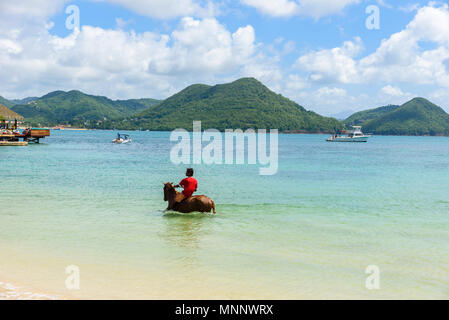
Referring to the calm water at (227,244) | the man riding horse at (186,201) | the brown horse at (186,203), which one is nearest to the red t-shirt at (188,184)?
the man riding horse at (186,201)

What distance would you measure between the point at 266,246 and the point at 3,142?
69.6 meters

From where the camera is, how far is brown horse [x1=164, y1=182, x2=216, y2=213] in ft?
50.5

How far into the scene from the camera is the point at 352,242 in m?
12.2

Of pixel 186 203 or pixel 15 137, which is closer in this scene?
pixel 186 203

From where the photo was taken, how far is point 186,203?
15406 mm

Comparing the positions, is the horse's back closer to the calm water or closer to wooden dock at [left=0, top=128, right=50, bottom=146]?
the calm water

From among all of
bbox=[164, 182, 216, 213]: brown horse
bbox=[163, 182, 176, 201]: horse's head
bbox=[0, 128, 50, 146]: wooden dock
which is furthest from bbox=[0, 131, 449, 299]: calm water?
bbox=[0, 128, 50, 146]: wooden dock

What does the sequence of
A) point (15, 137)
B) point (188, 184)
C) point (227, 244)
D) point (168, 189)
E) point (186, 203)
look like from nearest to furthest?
point (227, 244) < point (188, 184) < point (186, 203) < point (168, 189) < point (15, 137)

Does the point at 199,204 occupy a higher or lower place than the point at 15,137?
lower

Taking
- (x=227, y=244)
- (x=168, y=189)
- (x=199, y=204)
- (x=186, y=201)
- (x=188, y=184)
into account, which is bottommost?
(x=227, y=244)

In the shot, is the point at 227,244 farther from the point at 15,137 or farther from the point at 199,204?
the point at 15,137

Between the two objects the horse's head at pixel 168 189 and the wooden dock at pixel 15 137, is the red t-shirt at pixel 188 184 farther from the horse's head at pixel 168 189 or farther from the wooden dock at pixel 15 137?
the wooden dock at pixel 15 137

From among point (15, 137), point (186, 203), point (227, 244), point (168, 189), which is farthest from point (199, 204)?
point (15, 137)

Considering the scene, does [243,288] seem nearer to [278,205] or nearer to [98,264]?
[98,264]
